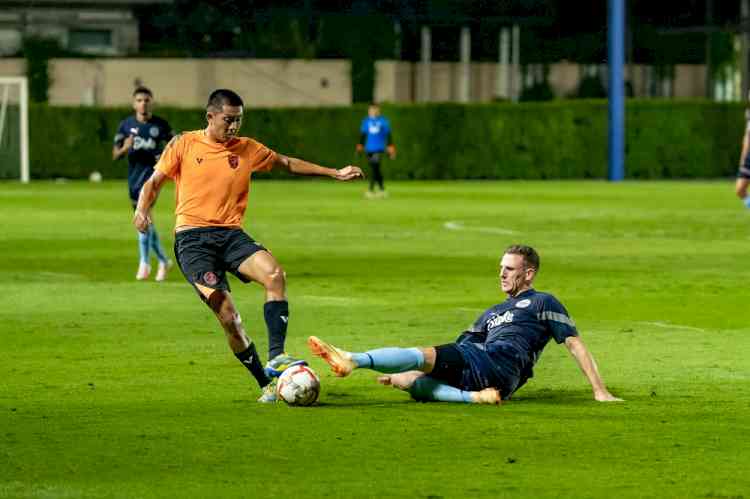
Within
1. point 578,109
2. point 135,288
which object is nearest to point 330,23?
point 578,109

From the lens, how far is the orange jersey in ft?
38.3

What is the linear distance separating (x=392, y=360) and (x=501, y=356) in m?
0.70

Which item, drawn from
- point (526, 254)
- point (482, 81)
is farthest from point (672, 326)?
point (482, 81)

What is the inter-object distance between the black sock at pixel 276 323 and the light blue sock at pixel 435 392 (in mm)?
830

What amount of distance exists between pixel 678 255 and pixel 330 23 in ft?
143

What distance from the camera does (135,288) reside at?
1911 centimetres

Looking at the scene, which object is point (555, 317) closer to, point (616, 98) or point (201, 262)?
point (201, 262)

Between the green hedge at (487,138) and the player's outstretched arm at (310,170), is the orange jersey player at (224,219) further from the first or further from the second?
the green hedge at (487,138)

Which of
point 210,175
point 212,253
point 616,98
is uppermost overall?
point 616,98

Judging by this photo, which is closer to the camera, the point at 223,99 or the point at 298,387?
the point at 298,387

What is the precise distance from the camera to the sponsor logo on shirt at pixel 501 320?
11062 millimetres

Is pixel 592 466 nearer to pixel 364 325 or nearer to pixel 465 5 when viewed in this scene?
pixel 364 325

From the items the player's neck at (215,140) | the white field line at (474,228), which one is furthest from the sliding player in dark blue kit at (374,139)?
the player's neck at (215,140)

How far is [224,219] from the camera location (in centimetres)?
1166
